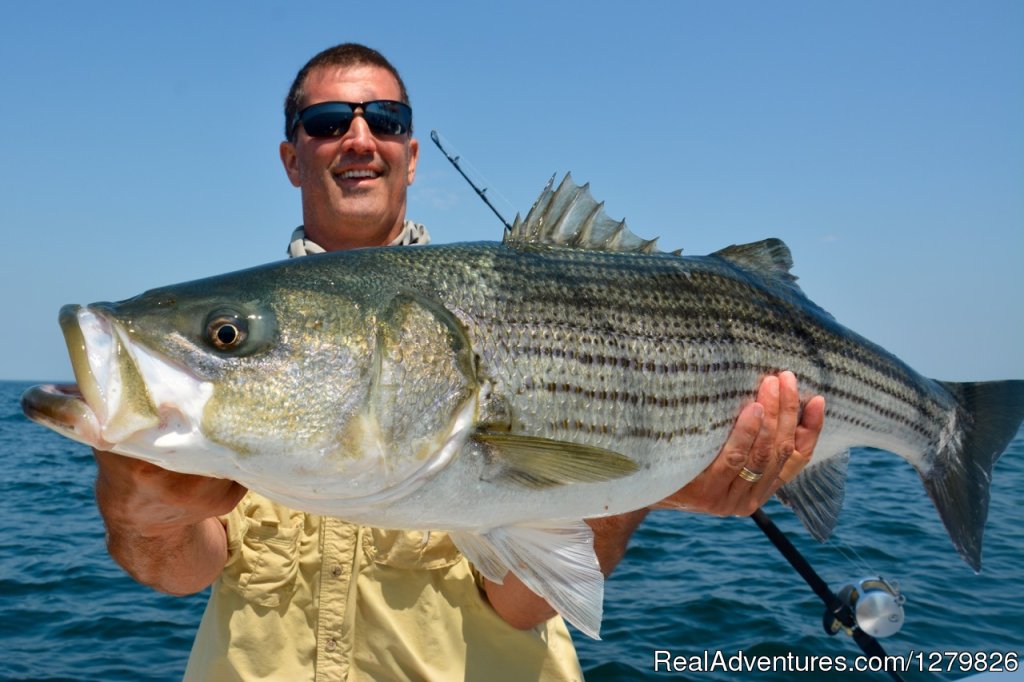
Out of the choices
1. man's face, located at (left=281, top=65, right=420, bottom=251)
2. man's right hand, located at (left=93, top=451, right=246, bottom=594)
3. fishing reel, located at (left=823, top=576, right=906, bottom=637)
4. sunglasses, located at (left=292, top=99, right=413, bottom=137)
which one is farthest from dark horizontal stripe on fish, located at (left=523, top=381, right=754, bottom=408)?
fishing reel, located at (left=823, top=576, right=906, bottom=637)

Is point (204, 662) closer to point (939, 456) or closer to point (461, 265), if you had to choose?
point (461, 265)

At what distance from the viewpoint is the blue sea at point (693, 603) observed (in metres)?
7.24

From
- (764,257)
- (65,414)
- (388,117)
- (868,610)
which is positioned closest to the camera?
(65,414)

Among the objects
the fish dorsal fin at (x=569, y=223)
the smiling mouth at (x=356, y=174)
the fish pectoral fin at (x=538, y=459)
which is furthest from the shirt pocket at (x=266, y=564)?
the smiling mouth at (x=356, y=174)

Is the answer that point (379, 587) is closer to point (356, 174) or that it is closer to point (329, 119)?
point (356, 174)

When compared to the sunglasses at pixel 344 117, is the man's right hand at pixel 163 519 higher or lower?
lower

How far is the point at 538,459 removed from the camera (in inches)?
88.1

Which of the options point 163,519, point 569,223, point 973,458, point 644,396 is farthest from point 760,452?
point 163,519

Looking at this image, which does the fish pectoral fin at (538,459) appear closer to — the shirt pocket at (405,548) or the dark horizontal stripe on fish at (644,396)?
the dark horizontal stripe on fish at (644,396)

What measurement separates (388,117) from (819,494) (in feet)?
9.14

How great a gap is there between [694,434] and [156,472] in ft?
5.65

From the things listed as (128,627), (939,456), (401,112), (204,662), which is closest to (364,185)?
(401,112)

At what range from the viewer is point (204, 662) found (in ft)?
10.3

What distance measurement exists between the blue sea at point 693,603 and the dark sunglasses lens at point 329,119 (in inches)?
180
